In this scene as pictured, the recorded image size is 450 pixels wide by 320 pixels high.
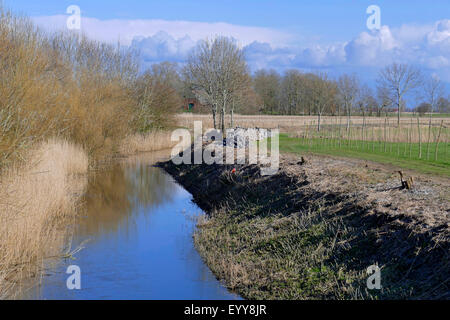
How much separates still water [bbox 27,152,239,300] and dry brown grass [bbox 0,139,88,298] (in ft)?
1.43

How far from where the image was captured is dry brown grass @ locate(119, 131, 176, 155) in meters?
31.1

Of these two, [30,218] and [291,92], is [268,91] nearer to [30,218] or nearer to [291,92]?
[291,92]

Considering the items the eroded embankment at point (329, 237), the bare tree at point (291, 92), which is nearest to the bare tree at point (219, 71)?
the eroded embankment at point (329, 237)

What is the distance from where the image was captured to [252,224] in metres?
11.2

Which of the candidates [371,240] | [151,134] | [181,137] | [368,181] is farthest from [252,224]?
[181,137]

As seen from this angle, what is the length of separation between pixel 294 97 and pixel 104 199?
55691 millimetres

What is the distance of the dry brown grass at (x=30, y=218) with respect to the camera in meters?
8.52

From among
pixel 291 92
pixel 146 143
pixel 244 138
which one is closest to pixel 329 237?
pixel 244 138

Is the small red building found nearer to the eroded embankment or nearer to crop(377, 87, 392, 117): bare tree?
crop(377, 87, 392, 117): bare tree

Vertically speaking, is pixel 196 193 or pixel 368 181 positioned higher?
pixel 368 181

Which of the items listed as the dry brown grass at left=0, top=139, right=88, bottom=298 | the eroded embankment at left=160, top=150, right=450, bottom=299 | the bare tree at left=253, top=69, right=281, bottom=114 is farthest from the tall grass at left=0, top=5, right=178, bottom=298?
the bare tree at left=253, top=69, right=281, bottom=114

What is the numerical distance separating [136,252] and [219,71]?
88.5ft

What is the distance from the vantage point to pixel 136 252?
436 inches
